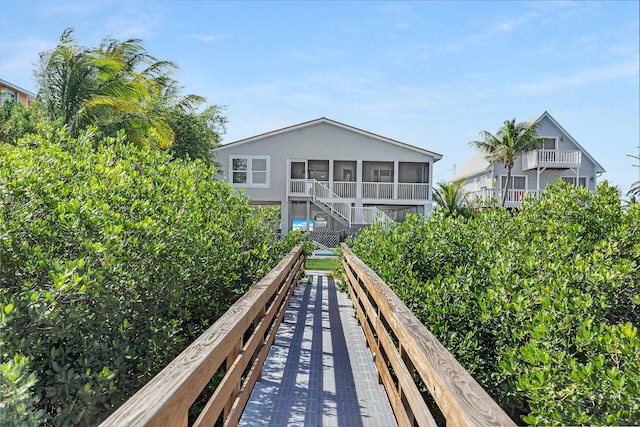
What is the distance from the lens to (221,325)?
2.69 meters

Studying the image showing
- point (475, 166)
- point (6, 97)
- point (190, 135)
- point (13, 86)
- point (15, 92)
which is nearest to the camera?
point (6, 97)

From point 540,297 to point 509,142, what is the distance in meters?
27.4

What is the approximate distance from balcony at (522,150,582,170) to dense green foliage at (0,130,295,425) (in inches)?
1097

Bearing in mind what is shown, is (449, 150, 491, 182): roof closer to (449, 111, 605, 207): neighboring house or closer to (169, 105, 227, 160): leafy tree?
(449, 111, 605, 207): neighboring house

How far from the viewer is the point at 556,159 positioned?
92.6 ft

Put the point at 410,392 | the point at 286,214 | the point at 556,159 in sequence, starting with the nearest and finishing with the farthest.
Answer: the point at 410,392
the point at 286,214
the point at 556,159

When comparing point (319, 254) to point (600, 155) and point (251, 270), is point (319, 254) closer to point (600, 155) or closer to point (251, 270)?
point (251, 270)

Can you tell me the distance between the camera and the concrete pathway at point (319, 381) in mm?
3518

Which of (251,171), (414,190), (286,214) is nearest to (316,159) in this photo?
(286,214)

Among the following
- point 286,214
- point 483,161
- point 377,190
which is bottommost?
point 286,214

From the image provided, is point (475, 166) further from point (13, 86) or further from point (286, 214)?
point (13, 86)

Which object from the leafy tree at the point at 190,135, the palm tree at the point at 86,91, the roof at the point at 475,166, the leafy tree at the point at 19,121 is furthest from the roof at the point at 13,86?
the roof at the point at 475,166

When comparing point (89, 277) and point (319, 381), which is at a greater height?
point (89, 277)

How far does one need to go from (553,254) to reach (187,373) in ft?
12.9
